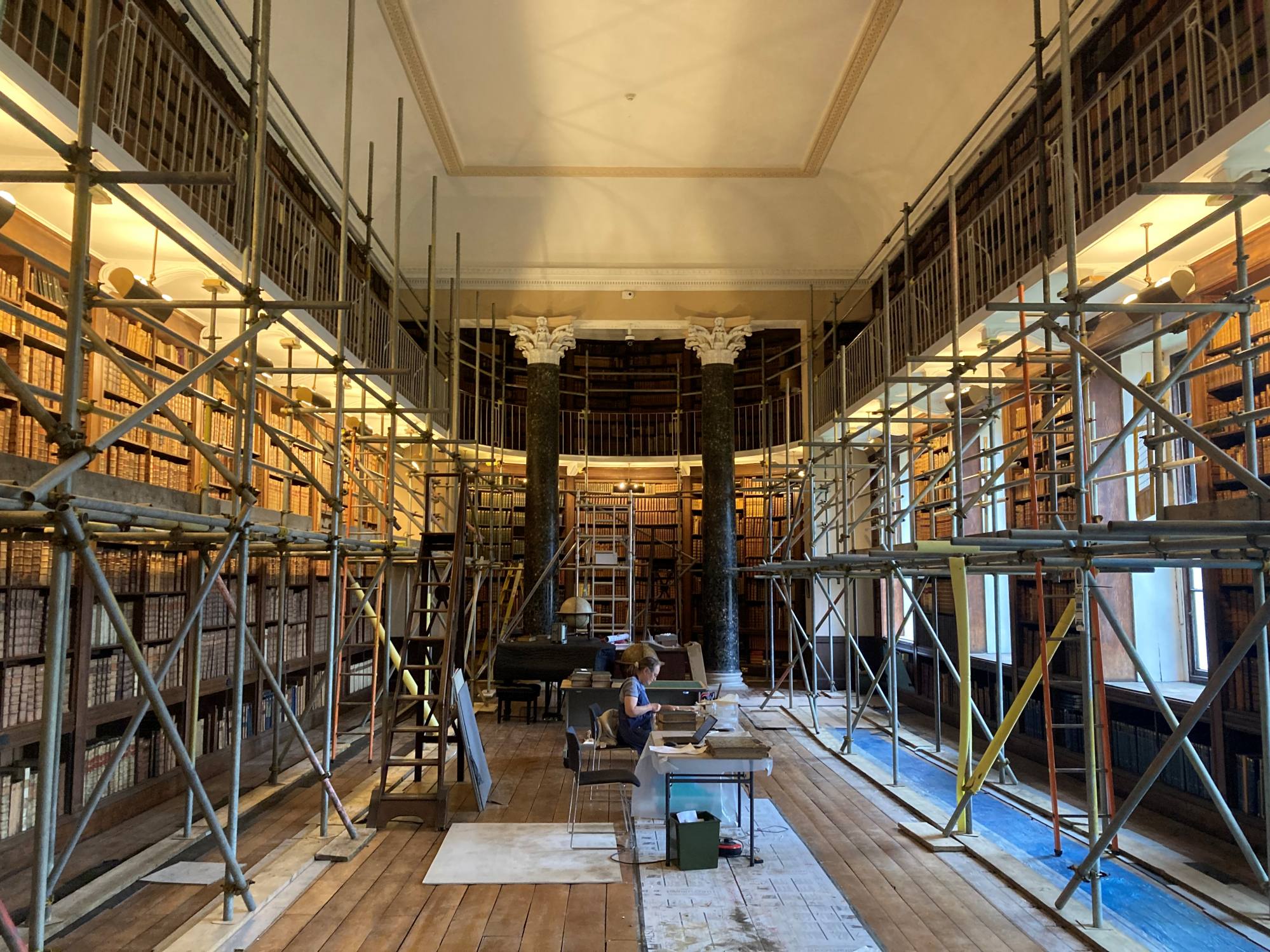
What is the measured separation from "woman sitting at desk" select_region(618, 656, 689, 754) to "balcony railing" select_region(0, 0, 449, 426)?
9.70 feet

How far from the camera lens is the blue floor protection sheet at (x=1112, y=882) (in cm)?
370

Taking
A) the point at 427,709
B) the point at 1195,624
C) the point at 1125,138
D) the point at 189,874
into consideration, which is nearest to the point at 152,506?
the point at 189,874

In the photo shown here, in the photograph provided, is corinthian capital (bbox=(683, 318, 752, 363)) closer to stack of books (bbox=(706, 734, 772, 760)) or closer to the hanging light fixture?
stack of books (bbox=(706, 734, 772, 760))

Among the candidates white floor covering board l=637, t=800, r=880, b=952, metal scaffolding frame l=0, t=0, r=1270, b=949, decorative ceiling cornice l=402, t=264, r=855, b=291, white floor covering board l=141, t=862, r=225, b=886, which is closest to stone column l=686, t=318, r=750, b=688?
decorative ceiling cornice l=402, t=264, r=855, b=291

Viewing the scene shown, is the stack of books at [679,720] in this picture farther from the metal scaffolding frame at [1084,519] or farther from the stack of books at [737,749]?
the metal scaffolding frame at [1084,519]

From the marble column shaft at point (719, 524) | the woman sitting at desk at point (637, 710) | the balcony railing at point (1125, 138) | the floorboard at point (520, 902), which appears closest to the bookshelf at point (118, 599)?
the floorboard at point (520, 902)

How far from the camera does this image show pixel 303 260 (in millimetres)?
8117

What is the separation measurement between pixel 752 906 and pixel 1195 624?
4260mm

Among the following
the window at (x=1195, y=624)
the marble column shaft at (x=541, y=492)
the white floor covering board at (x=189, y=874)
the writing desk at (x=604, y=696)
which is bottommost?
the white floor covering board at (x=189, y=874)

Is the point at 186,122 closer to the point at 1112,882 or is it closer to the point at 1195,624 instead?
the point at 1112,882

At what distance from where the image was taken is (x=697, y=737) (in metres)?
5.02

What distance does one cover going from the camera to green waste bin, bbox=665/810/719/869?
459 centimetres

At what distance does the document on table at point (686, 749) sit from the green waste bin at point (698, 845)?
338mm

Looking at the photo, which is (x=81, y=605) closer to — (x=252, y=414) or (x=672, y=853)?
(x=252, y=414)
